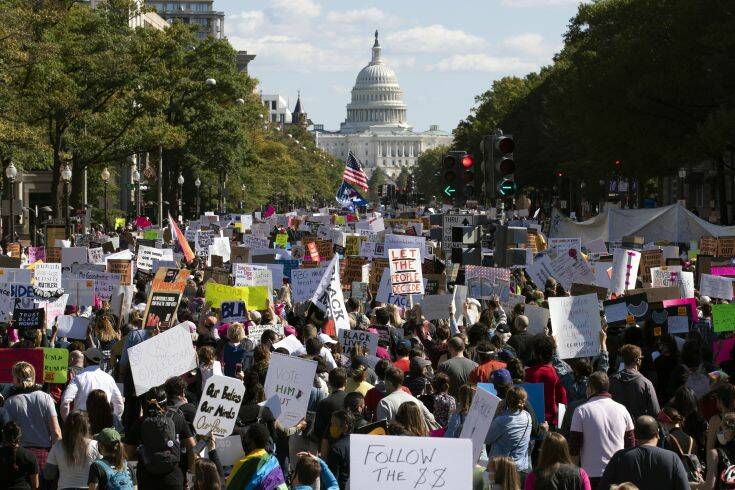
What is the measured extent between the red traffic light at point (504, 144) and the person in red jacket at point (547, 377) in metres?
9.07

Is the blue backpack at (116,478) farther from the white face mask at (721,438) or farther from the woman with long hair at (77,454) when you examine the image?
the white face mask at (721,438)

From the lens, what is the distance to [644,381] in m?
12.3

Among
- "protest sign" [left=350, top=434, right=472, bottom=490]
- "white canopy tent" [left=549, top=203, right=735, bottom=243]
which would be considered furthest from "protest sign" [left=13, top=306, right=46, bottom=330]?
"white canopy tent" [left=549, top=203, right=735, bottom=243]

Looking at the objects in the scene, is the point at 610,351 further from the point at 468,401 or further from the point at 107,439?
the point at 107,439

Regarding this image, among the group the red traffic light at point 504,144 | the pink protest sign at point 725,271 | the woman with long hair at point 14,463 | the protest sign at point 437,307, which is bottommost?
the woman with long hair at point 14,463

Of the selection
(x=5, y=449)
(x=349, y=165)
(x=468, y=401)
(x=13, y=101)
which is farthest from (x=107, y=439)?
(x=349, y=165)

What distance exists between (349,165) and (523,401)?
38592 mm

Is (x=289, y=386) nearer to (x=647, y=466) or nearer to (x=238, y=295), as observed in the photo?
(x=647, y=466)

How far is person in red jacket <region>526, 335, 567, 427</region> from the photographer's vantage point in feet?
42.0

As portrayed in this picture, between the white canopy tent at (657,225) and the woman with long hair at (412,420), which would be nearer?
the woman with long hair at (412,420)

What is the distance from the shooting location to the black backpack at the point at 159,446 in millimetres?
10891

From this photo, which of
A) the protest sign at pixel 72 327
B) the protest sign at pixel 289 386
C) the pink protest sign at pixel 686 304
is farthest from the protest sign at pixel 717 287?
the protest sign at pixel 289 386

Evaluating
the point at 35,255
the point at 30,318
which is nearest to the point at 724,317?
the point at 30,318

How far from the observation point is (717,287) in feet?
64.4
